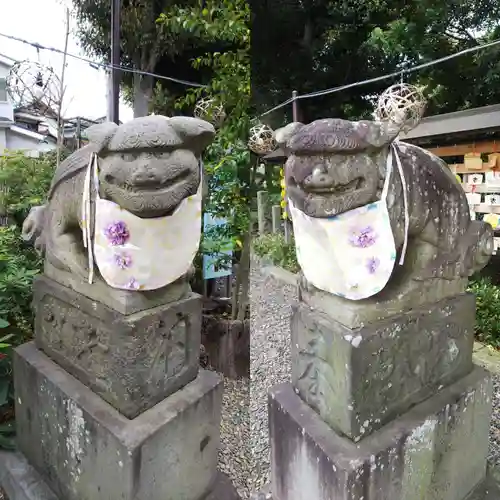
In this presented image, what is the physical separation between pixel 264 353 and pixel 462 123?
2379mm

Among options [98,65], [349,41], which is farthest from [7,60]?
[349,41]

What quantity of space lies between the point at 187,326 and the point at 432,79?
8.29 ft

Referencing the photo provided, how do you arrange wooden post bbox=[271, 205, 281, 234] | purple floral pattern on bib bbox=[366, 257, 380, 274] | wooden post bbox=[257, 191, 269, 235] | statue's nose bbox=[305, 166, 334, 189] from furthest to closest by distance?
wooden post bbox=[271, 205, 281, 234], wooden post bbox=[257, 191, 269, 235], purple floral pattern on bib bbox=[366, 257, 380, 274], statue's nose bbox=[305, 166, 334, 189]

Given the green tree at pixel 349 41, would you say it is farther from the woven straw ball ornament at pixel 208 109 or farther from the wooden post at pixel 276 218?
the wooden post at pixel 276 218

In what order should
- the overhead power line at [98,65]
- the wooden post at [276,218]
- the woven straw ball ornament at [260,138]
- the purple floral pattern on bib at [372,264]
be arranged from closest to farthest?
the purple floral pattern on bib at [372,264], the overhead power line at [98,65], the woven straw ball ornament at [260,138], the wooden post at [276,218]

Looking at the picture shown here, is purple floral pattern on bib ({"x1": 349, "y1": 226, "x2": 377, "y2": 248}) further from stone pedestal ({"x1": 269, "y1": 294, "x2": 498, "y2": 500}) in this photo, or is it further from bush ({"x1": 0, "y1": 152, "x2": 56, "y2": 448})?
bush ({"x1": 0, "y1": 152, "x2": 56, "y2": 448})

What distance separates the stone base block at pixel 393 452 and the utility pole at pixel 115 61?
1.73m

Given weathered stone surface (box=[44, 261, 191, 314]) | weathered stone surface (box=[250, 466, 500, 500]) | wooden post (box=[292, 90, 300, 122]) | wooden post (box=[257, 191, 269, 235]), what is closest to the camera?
weathered stone surface (box=[44, 261, 191, 314])

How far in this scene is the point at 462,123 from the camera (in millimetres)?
3330

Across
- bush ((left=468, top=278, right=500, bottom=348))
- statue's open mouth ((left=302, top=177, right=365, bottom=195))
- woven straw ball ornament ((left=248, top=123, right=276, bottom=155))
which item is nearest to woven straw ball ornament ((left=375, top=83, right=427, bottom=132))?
woven straw ball ornament ((left=248, top=123, right=276, bottom=155))

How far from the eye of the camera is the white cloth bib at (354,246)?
1255 millimetres

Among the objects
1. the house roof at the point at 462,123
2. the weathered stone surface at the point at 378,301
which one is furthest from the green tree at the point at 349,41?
the weathered stone surface at the point at 378,301

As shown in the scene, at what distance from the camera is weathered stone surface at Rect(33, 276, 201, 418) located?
1.52m

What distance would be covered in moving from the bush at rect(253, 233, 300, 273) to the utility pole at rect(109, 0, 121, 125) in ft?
9.26
